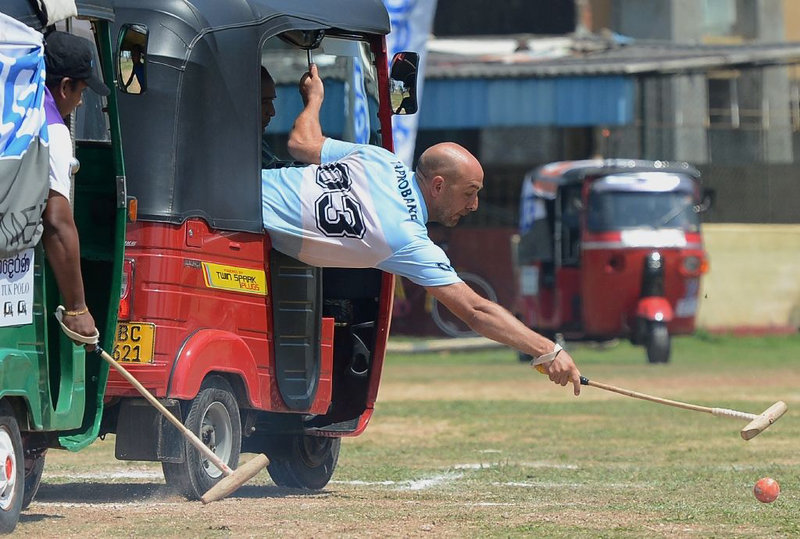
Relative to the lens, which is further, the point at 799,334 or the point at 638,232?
the point at 799,334

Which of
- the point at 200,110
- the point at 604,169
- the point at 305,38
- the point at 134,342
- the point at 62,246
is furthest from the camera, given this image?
the point at 604,169

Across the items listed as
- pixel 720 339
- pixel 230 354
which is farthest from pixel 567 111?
pixel 230 354

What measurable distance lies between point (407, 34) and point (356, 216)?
9568 mm

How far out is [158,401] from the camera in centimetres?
848

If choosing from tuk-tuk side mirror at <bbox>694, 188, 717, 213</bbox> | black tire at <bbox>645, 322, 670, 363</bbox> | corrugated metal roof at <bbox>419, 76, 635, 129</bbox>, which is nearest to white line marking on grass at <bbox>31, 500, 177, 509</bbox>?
black tire at <bbox>645, 322, 670, 363</bbox>

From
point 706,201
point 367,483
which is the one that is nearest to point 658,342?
point 706,201

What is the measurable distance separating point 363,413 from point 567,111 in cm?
2102

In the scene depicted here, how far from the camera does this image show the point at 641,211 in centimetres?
2553

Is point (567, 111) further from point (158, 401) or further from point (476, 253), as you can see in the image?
point (158, 401)

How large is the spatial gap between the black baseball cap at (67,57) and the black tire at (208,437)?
206cm

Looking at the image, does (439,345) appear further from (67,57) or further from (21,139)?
(21,139)

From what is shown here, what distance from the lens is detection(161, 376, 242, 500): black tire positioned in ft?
28.9

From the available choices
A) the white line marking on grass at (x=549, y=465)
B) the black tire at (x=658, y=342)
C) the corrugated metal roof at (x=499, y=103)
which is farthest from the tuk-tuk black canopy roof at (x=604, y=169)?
the white line marking on grass at (x=549, y=465)

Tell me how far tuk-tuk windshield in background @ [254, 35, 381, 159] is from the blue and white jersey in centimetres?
95
